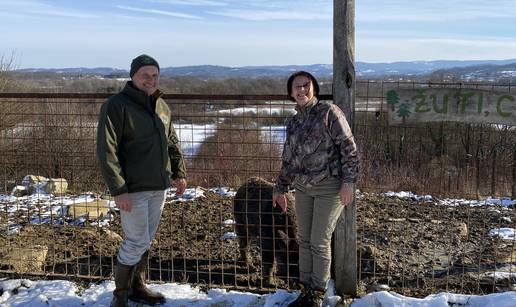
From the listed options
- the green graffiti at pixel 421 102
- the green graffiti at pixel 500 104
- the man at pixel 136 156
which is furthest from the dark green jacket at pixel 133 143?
the green graffiti at pixel 500 104

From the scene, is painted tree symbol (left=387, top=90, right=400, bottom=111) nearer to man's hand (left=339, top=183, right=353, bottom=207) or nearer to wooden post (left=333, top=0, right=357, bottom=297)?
wooden post (left=333, top=0, right=357, bottom=297)

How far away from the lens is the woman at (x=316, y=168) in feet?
12.2

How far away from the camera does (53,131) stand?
6.83m

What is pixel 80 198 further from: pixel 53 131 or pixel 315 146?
pixel 315 146

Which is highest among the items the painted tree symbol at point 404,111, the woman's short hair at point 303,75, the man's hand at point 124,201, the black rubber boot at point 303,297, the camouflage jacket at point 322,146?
the woman's short hair at point 303,75

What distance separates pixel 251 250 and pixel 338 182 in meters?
3.60

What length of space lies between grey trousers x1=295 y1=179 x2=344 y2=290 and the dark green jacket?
1157 mm

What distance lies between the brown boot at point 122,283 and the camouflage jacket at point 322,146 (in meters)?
1.62

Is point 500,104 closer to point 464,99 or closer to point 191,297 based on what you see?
point 464,99

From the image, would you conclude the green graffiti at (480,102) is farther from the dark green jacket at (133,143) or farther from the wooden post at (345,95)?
the dark green jacket at (133,143)

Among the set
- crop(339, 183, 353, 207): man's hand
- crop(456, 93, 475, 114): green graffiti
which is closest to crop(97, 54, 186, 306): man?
crop(339, 183, 353, 207): man's hand

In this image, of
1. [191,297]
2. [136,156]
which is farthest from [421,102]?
[191,297]

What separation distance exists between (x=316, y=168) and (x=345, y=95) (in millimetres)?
808

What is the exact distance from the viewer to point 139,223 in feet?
12.7
